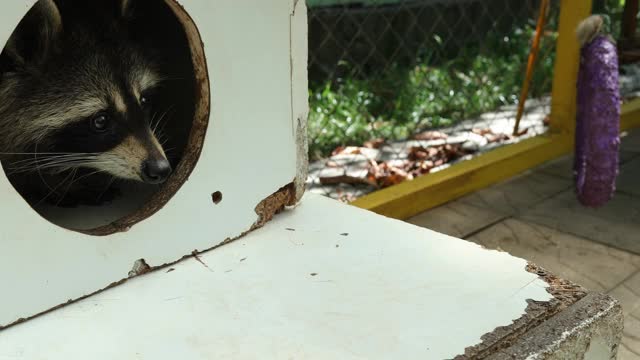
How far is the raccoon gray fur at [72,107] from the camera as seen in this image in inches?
59.9

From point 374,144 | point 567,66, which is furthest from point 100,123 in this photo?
point 567,66

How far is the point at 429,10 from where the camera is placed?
452 centimetres

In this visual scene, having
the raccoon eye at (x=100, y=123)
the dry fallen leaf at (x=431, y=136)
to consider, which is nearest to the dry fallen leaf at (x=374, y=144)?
the dry fallen leaf at (x=431, y=136)

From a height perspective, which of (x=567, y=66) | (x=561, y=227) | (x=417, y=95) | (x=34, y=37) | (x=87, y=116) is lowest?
(x=561, y=227)

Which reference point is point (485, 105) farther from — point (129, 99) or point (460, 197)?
point (129, 99)

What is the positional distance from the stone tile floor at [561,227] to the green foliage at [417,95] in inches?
30.1

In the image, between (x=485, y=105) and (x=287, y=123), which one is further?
(x=485, y=105)

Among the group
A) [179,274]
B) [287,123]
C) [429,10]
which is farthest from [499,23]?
[179,274]

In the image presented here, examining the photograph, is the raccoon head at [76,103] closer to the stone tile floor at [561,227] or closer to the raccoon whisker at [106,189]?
the raccoon whisker at [106,189]

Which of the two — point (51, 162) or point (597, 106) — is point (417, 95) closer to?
point (597, 106)

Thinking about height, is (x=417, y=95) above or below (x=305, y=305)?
below

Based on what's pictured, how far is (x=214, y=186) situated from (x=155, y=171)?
18 cm

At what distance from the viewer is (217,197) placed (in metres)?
1.42

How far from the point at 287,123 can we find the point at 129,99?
414 mm
